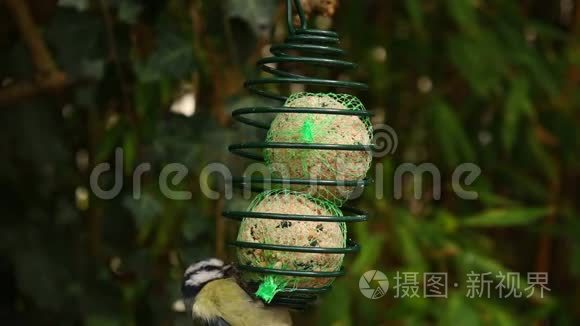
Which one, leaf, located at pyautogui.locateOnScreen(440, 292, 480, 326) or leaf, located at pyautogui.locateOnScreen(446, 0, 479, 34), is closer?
leaf, located at pyautogui.locateOnScreen(440, 292, 480, 326)

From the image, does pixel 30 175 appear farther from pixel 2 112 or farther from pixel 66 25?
pixel 66 25

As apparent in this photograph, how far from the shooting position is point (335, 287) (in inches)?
110

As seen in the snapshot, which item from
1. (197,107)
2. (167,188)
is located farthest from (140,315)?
(197,107)

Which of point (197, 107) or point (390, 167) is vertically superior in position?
point (197, 107)

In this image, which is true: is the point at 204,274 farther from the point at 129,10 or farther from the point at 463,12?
the point at 463,12

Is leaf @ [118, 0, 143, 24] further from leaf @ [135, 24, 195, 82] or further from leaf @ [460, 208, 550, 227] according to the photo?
leaf @ [460, 208, 550, 227]

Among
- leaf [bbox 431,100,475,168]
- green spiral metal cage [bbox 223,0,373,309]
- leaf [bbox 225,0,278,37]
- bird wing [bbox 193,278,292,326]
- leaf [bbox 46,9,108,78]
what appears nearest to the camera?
green spiral metal cage [bbox 223,0,373,309]

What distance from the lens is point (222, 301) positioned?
1788 millimetres

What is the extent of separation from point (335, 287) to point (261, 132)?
75 cm

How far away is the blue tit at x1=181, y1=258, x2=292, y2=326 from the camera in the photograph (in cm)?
176

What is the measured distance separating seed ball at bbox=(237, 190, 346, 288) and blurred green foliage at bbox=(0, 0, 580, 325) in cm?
59

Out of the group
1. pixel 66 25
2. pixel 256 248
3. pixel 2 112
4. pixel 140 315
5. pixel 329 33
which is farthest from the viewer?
pixel 2 112

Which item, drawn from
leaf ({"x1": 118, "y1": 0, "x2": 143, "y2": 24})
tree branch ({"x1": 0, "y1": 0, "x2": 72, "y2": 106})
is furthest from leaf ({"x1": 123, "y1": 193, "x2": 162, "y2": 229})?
tree branch ({"x1": 0, "y1": 0, "x2": 72, "y2": 106})

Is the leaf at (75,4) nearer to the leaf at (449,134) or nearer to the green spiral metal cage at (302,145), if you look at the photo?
the green spiral metal cage at (302,145)
